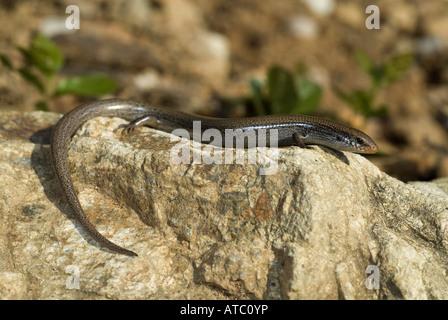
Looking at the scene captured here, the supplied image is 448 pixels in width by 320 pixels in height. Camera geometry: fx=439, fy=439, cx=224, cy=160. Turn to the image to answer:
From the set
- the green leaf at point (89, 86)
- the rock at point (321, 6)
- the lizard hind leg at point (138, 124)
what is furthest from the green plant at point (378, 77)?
the rock at point (321, 6)

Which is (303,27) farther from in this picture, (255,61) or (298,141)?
(298,141)

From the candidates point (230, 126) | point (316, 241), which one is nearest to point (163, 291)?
point (316, 241)

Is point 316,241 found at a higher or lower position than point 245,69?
lower

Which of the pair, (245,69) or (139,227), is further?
(245,69)

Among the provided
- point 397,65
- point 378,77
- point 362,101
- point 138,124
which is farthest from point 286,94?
point 138,124

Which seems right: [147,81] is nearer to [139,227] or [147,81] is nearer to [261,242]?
[139,227]

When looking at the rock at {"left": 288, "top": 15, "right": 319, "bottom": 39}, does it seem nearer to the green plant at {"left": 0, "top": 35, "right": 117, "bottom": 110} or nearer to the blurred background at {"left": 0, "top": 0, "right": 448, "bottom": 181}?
the blurred background at {"left": 0, "top": 0, "right": 448, "bottom": 181}
